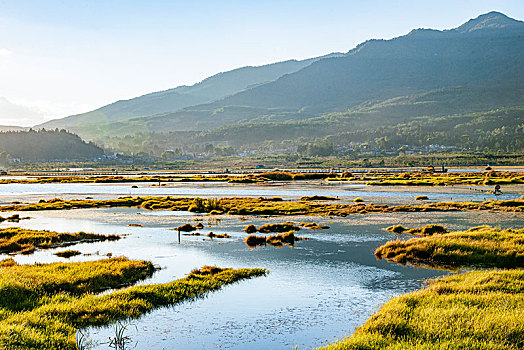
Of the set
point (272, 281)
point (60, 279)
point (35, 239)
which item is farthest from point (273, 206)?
point (60, 279)

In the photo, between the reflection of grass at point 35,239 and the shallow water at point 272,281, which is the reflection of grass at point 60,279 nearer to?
the shallow water at point 272,281

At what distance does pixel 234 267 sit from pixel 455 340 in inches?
689

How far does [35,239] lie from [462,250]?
3433 centimetres

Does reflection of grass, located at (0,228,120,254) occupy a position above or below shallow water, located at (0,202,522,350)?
above

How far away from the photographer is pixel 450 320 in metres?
18.8

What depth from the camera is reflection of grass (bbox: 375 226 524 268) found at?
3216cm

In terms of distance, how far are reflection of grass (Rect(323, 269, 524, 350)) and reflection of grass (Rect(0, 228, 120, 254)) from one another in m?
30.2

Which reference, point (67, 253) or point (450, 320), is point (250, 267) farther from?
point (450, 320)

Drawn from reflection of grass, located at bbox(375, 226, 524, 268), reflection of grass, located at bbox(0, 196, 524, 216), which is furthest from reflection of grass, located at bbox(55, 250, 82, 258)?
reflection of grass, located at bbox(0, 196, 524, 216)

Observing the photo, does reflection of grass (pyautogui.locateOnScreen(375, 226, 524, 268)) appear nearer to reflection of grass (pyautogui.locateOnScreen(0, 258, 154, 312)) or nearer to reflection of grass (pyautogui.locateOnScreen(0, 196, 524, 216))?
reflection of grass (pyautogui.locateOnScreen(0, 258, 154, 312))

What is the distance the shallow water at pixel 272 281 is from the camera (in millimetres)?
20156

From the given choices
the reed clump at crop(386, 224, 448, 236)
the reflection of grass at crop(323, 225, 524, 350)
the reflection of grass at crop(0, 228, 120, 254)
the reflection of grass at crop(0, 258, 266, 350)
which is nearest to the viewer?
the reflection of grass at crop(323, 225, 524, 350)

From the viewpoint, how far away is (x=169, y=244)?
42.8m

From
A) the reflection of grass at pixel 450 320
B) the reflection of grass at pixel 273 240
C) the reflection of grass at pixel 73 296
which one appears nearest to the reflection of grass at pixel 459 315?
the reflection of grass at pixel 450 320
